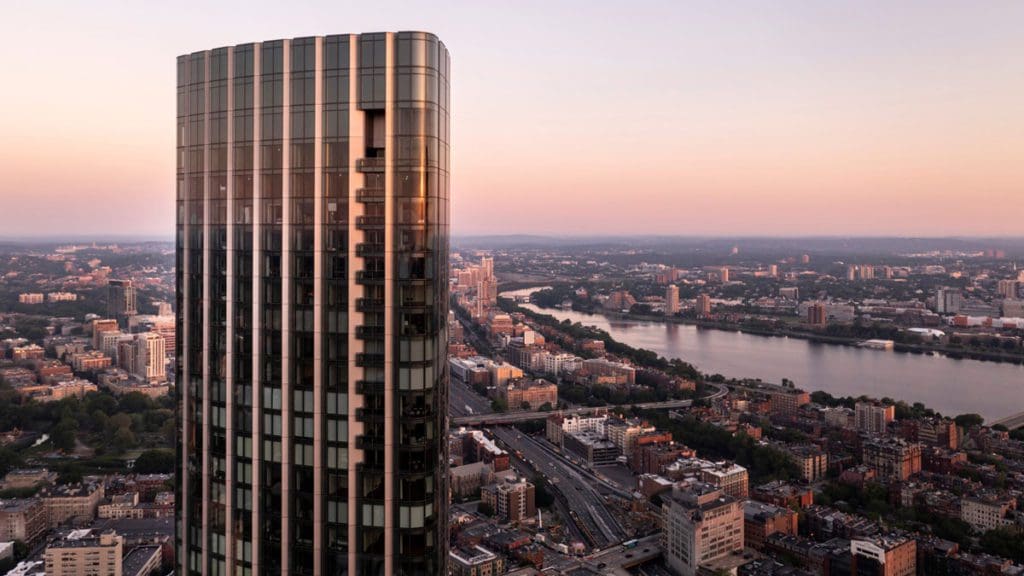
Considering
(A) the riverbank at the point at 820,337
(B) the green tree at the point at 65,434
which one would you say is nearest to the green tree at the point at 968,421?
A: (A) the riverbank at the point at 820,337

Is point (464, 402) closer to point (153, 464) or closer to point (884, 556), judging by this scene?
point (153, 464)

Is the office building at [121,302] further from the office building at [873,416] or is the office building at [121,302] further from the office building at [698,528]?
the office building at [873,416]

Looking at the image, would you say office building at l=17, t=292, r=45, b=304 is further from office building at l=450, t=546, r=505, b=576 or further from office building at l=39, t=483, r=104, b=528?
office building at l=450, t=546, r=505, b=576

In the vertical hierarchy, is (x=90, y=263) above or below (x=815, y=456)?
above

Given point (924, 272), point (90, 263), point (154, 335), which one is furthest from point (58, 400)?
point (924, 272)

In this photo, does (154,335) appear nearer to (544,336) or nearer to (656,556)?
(544,336)

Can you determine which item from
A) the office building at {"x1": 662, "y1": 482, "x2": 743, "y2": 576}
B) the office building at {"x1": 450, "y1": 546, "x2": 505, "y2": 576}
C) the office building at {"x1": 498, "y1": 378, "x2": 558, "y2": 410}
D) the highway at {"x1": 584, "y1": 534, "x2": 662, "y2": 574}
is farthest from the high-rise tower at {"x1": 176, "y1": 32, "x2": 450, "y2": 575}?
the office building at {"x1": 498, "y1": 378, "x2": 558, "y2": 410}
